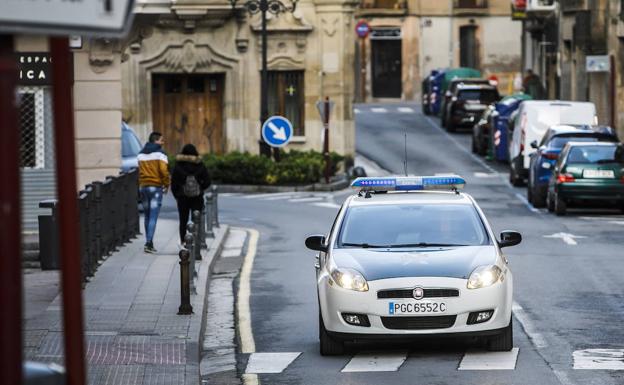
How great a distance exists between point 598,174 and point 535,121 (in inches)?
381

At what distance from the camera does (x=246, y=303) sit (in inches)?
759

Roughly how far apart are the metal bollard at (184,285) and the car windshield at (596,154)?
1718 cm

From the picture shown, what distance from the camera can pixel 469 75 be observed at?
228 feet

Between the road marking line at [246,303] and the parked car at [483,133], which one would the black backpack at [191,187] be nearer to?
the road marking line at [246,303]

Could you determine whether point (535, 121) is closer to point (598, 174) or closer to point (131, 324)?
point (598, 174)

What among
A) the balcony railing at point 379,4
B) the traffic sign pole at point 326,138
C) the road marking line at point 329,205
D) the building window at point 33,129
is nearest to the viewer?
the building window at point 33,129

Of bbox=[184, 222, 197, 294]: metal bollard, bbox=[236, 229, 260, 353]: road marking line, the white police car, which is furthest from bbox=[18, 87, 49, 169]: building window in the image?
the white police car

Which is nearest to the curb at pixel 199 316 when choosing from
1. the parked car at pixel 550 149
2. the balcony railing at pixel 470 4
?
the parked car at pixel 550 149

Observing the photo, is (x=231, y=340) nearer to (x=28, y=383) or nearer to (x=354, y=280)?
(x=354, y=280)

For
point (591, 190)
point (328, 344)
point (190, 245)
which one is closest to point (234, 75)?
point (591, 190)

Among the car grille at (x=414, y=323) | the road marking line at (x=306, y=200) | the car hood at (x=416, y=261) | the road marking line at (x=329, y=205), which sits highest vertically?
the car hood at (x=416, y=261)

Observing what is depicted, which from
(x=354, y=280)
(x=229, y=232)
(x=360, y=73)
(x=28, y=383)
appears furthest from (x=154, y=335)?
(x=360, y=73)

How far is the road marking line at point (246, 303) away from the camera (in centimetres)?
1585

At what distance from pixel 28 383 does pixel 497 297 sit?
813 centimetres
